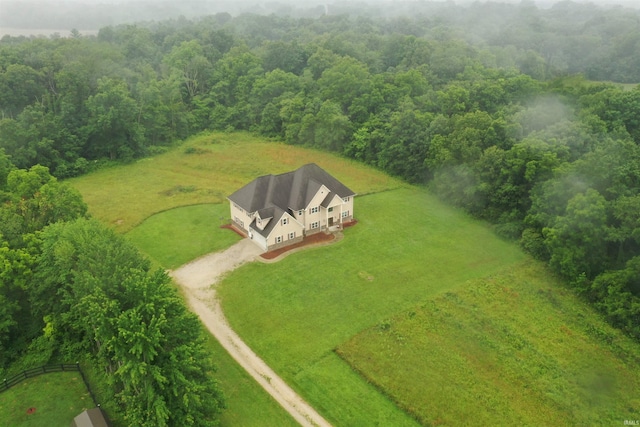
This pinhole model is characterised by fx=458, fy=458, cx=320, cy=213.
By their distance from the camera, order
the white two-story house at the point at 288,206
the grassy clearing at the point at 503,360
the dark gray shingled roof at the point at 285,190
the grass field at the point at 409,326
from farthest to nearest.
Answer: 1. the dark gray shingled roof at the point at 285,190
2. the white two-story house at the point at 288,206
3. the grass field at the point at 409,326
4. the grassy clearing at the point at 503,360

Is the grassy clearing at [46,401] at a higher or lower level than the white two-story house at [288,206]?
lower

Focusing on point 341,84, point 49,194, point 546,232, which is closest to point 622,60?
point 341,84

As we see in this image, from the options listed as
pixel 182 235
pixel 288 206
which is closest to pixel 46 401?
pixel 182 235

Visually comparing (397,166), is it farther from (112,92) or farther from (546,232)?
(112,92)

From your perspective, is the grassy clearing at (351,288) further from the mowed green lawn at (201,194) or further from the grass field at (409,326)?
the mowed green lawn at (201,194)

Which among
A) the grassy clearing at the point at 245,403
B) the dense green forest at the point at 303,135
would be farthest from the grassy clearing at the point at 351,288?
the dense green forest at the point at 303,135
